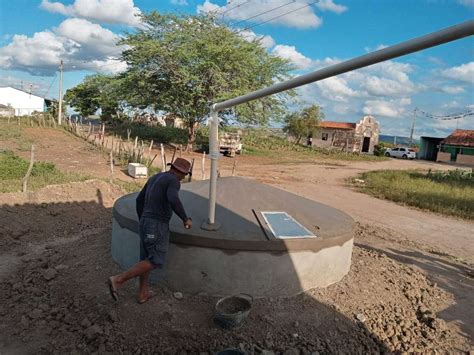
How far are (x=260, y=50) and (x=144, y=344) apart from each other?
986 inches

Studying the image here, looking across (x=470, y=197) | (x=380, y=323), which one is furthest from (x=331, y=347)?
(x=470, y=197)

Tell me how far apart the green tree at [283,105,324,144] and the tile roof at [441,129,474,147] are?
1502cm

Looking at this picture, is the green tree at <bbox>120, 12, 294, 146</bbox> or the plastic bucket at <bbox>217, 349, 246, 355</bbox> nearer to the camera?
the plastic bucket at <bbox>217, 349, 246, 355</bbox>

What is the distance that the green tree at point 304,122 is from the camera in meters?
48.0

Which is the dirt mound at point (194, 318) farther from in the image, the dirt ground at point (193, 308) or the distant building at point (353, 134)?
the distant building at point (353, 134)

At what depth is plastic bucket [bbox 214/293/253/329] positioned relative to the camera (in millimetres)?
3932

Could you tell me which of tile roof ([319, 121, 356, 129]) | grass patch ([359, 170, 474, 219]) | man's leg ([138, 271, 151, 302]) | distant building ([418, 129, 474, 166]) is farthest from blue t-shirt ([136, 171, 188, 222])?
tile roof ([319, 121, 356, 129])

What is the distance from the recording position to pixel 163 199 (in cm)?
417

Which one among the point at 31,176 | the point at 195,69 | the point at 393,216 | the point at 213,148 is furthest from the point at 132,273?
the point at 195,69

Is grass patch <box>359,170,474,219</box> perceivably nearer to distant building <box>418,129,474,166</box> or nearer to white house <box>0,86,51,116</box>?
distant building <box>418,129,474,166</box>

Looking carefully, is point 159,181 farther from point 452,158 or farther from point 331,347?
point 452,158

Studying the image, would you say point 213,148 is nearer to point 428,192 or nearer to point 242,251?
point 242,251

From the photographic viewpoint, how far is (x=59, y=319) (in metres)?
4.27

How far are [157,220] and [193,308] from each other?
1062 millimetres
